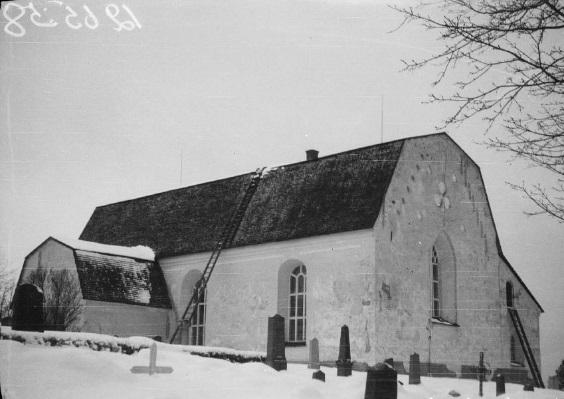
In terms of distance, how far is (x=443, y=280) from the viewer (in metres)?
25.0

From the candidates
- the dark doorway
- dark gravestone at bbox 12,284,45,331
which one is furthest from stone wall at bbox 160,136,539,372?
dark gravestone at bbox 12,284,45,331

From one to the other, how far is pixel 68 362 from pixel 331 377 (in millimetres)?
7397

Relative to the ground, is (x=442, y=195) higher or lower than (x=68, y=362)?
higher

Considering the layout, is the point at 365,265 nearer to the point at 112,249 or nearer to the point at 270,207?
the point at 270,207

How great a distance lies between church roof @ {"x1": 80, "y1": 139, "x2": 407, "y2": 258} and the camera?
77.2 ft

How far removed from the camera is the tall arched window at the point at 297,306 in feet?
78.3

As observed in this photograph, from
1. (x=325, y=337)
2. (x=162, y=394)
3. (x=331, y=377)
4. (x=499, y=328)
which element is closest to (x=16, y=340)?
(x=162, y=394)

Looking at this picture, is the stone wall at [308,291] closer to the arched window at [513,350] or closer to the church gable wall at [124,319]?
the church gable wall at [124,319]

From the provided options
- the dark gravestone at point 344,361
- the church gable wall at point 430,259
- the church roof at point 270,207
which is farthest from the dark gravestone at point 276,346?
the church roof at point 270,207

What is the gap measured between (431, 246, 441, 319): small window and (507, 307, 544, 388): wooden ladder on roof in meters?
3.76

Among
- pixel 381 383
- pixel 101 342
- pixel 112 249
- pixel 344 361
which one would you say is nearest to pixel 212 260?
pixel 112 249

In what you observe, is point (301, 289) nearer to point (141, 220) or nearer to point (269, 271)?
point (269, 271)

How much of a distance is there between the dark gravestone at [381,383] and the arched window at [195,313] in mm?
14436

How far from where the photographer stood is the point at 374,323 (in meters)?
21.5
